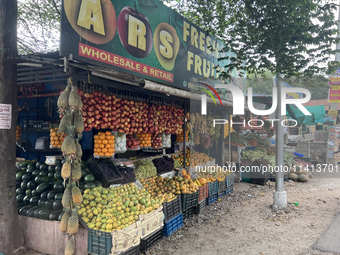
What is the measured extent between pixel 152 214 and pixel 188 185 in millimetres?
1816

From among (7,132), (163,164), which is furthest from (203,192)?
(7,132)

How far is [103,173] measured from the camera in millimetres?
4906

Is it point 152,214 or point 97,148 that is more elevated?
point 97,148

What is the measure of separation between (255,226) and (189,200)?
1643mm

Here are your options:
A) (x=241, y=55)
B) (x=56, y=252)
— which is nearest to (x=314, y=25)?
(x=241, y=55)

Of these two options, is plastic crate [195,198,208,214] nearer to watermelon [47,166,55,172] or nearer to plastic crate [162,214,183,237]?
plastic crate [162,214,183,237]

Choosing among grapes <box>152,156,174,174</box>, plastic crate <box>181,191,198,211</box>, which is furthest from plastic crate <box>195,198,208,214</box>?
grapes <box>152,156,174,174</box>

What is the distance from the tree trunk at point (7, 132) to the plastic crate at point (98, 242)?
143 cm

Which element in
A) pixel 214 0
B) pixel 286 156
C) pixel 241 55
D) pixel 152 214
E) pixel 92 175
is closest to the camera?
pixel 152 214

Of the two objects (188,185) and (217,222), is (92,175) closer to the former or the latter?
(188,185)

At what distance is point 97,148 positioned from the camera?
504 centimetres

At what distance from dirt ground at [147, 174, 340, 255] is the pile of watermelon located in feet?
6.08

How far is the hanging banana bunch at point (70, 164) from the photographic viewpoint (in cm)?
372

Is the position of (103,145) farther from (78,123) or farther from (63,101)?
(63,101)
